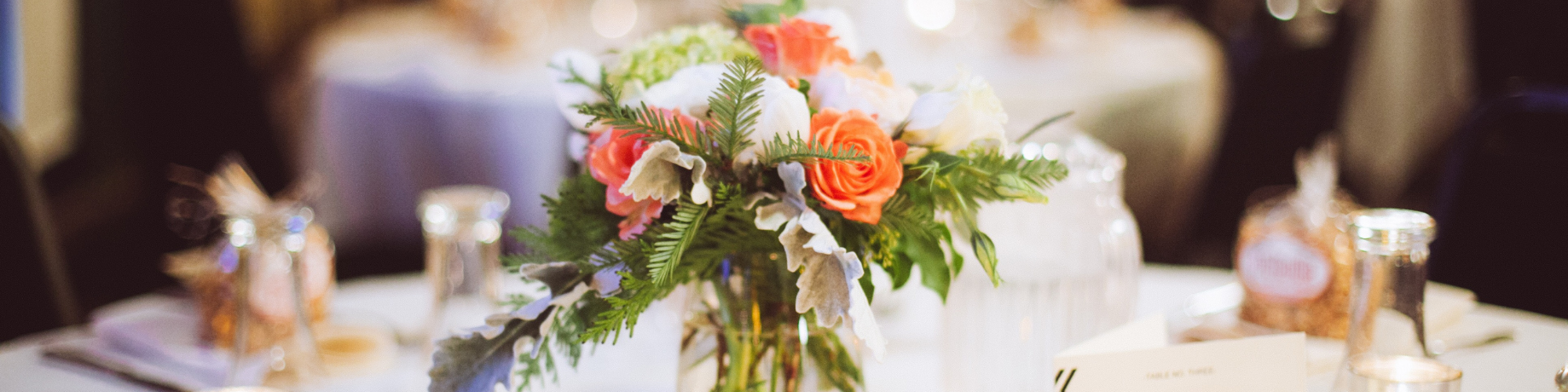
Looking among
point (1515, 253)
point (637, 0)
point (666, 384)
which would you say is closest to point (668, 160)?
point (666, 384)

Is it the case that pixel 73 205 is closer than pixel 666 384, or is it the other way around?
pixel 666 384

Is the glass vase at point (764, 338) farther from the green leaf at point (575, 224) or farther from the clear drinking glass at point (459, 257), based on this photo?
the clear drinking glass at point (459, 257)

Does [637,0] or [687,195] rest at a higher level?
[637,0]

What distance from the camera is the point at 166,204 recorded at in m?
2.86

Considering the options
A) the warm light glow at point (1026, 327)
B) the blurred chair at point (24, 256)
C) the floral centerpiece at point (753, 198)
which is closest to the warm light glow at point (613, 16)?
the blurred chair at point (24, 256)

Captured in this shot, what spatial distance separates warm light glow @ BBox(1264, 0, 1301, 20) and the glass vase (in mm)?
3798

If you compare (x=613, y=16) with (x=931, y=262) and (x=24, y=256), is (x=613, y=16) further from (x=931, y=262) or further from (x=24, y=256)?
(x=931, y=262)

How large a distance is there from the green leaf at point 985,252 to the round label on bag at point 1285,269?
0.52 m

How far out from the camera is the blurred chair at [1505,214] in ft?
4.50

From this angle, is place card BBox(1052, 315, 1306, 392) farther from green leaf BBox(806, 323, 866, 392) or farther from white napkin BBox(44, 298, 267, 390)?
white napkin BBox(44, 298, 267, 390)

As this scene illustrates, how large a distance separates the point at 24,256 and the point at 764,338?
100 centimetres

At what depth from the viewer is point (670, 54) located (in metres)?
0.69

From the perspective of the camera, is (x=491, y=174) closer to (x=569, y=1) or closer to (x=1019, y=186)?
(x=569, y=1)

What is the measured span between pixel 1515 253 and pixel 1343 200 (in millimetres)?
348
